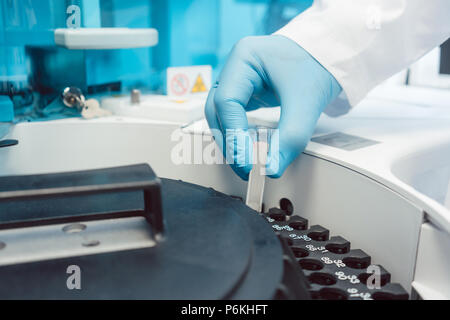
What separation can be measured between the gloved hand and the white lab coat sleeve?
0.03 metres

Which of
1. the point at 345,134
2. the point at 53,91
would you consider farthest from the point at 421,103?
the point at 53,91

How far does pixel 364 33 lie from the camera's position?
734 mm

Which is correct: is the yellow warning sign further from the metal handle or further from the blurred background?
the metal handle

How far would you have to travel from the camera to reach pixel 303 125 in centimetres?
63

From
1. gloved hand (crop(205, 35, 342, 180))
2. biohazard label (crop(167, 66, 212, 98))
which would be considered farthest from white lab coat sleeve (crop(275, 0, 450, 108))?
biohazard label (crop(167, 66, 212, 98))

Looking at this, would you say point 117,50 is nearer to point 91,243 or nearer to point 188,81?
point 188,81

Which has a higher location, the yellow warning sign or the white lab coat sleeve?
the white lab coat sleeve

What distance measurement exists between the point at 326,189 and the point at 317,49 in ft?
0.83

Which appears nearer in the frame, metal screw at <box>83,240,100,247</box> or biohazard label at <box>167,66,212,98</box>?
metal screw at <box>83,240,100,247</box>

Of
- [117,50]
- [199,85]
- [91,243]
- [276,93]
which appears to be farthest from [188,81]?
[91,243]

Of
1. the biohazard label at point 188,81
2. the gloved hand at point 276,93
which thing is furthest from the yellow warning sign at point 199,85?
the gloved hand at point 276,93

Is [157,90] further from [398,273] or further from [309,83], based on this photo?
[398,273]

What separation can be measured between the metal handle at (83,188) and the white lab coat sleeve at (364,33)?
16.5 inches

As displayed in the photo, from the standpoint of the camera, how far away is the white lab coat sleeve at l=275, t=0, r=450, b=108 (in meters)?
0.73
